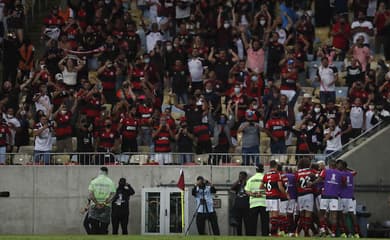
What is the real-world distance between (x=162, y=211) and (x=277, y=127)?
3843mm

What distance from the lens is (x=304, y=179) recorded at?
36906 mm

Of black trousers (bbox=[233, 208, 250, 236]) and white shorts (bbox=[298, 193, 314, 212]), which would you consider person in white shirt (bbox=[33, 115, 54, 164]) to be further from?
white shorts (bbox=[298, 193, 314, 212])

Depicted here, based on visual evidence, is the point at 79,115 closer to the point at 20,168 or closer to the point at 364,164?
the point at 20,168

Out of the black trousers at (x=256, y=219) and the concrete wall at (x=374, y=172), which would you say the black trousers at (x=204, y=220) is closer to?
the black trousers at (x=256, y=219)

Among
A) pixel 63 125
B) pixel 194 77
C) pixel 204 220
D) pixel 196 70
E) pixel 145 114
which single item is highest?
pixel 196 70

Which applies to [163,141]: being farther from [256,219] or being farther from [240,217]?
[256,219]

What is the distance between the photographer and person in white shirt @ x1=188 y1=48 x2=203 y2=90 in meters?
44.1

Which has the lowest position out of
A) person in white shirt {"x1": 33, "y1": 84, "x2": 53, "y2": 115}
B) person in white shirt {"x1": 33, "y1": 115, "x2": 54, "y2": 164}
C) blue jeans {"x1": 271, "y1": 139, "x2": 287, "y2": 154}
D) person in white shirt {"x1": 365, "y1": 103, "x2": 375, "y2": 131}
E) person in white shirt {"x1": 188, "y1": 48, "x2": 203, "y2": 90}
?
blue jeans {"x1": 271, "y1": 139, "x2": 287, "y2": 154}

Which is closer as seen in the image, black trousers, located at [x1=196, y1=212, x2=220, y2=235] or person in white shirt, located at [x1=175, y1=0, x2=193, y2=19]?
black trousers, located at [x1=196, y1=212, x2=220, y2=235]

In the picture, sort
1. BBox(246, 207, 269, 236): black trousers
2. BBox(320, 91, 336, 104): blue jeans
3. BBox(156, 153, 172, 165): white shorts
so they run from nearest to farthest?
BBox(246, 207, 269, 236): black trousers, BBox(156, 153, 172, 165): white shorts, BBox(320, 91, 336, 104): blue jeans

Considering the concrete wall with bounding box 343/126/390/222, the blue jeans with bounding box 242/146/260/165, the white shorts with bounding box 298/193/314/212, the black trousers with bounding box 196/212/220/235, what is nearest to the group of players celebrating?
the white shorts with bounding box 298/193/314/212

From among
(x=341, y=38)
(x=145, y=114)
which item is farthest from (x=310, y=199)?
(x=341, y=38)

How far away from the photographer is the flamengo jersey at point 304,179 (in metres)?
36.8

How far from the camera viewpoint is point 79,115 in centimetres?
4297
